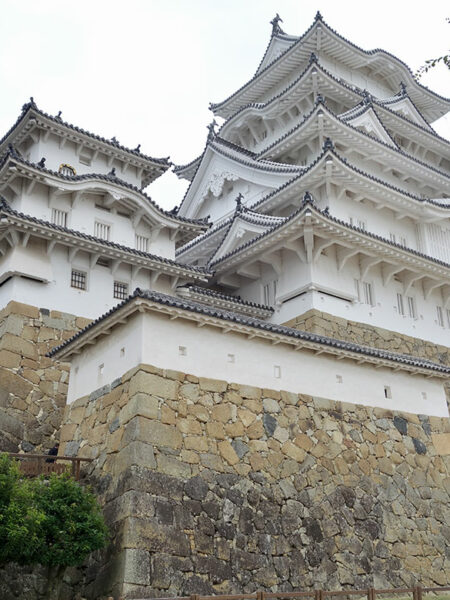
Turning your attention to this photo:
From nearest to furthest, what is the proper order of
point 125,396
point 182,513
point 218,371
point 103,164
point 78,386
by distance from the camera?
point 182,513
point 125,396
point 218,371
point 78,386
point 103,164

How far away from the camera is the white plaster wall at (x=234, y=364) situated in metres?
12.7

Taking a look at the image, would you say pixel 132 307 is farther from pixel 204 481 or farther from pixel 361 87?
pixel 361 87

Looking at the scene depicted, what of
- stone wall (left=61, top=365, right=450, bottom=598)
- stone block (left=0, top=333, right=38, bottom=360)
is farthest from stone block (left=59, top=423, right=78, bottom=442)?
stone block (left=0, top=333, right=38, bottom=360)

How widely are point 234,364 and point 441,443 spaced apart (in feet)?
20.1

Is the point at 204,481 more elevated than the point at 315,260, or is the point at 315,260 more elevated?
the point at 315,260

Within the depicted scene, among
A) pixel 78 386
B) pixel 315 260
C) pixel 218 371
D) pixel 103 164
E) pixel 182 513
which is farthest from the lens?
pixel 103 164

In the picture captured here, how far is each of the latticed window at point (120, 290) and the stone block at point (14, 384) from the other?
360 centimetres

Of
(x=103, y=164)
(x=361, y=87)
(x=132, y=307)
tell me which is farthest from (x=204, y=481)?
(x=361, y=87)

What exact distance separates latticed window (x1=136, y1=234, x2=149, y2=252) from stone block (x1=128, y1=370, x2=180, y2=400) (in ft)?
28.6

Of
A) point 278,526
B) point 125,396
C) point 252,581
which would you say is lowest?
point 252,581

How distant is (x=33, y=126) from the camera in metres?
20.8

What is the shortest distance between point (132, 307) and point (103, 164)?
35.8ft

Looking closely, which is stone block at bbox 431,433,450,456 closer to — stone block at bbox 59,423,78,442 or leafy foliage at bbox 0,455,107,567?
stone block at bbox 59,423,78,442

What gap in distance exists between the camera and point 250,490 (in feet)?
41.1
